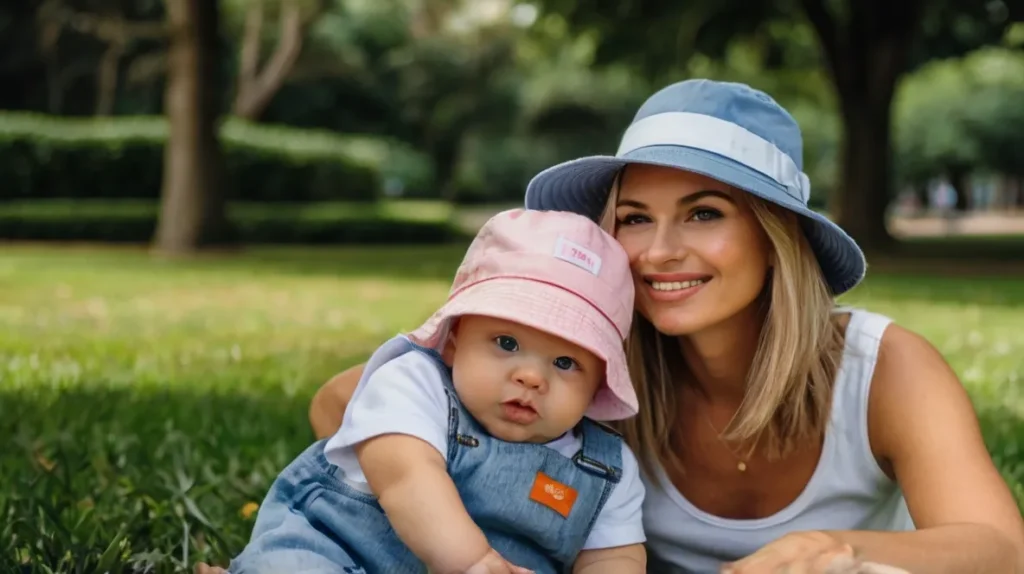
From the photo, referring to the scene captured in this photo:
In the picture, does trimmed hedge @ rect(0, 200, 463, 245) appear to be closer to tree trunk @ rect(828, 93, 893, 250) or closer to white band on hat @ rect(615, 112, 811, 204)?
tree trunk @ rect(828, 93, 893, 250)

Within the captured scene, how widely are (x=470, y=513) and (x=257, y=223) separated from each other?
1842 cm

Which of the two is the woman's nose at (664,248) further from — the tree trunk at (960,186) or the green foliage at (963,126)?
the tree trunk at (960,186)

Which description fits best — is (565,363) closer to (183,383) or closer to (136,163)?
(183,383)

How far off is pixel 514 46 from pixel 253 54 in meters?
15.8

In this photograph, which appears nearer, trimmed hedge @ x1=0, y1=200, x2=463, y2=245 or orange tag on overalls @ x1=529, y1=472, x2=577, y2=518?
orange tag on overalls @ x1=529, y1=472, x2=577, y2=518

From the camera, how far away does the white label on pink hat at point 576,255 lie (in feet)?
7.73

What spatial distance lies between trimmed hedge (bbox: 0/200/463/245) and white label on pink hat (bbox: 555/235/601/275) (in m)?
14.7

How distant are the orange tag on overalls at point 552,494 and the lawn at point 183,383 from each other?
0.89m

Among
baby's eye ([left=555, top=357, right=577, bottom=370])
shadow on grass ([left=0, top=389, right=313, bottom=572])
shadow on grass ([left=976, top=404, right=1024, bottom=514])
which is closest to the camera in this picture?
baby's eye ([left=555, top=357, right=577, bottom=370])

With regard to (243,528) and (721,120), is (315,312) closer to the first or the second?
(243,528)

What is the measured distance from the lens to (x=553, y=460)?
7.72 feet

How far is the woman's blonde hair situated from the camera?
8.25 ft

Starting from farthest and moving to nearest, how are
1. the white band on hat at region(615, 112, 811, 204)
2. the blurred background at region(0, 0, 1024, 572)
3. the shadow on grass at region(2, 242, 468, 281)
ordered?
the shadow on grass at region(2, 242, 468, 281)
the blurred background at region(0, 0, 1024, 572)
the white band on hat at region(615, 112, 811, 204)

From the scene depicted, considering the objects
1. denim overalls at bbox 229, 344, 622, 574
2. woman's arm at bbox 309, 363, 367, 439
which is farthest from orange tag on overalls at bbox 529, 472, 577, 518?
woman's arm at bbox 309, 363, 367, 439
